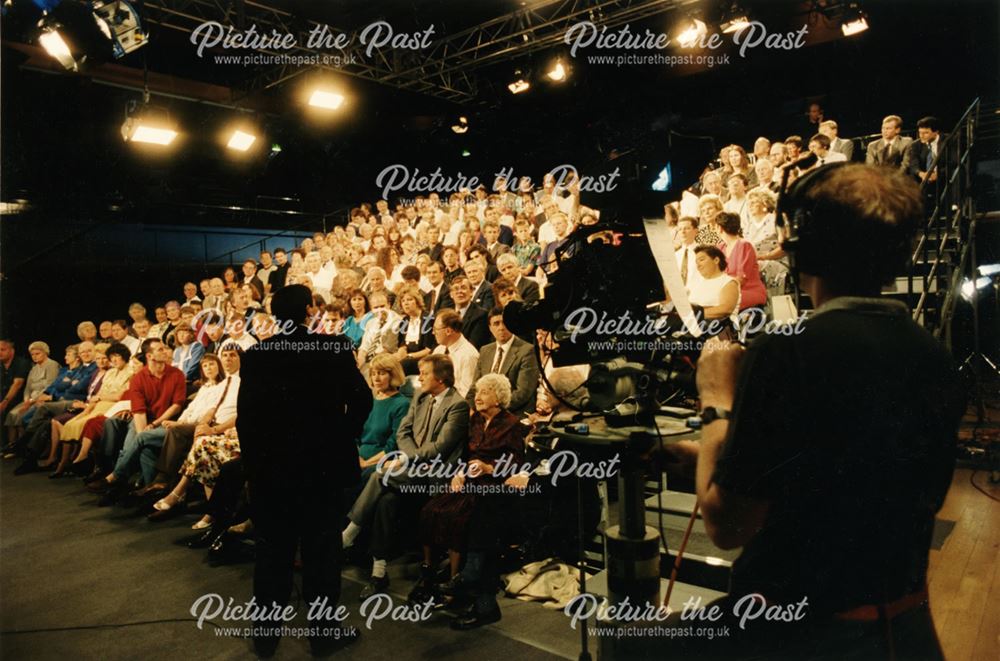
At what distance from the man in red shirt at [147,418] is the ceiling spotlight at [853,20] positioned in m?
9.32

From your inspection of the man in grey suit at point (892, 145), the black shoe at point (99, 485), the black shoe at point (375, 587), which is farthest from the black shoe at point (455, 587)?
the man in grey suit at point (892, 145)

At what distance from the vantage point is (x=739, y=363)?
86cm

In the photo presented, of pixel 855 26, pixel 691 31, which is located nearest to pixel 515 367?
pixel 691 31

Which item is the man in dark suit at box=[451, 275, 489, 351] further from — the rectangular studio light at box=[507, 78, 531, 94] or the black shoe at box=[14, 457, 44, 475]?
the black shoe at box=[14, 457, 44, 475]

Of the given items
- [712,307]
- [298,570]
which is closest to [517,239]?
[712,307]

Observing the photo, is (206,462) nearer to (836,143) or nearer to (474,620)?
(474,620)

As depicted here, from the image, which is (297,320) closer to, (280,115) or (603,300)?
(603,300)

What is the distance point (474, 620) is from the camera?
9.59 feet

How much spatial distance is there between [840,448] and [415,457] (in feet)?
9.81

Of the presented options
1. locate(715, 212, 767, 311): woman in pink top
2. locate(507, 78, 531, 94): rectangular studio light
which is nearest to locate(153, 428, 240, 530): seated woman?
locate(715, 212, 767, 311): woman in pink top

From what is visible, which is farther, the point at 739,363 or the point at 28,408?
the point at 28,408

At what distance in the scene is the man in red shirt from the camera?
5.26m

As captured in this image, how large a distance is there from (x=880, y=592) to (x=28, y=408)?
30.3 feet

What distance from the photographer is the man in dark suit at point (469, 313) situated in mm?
5133
